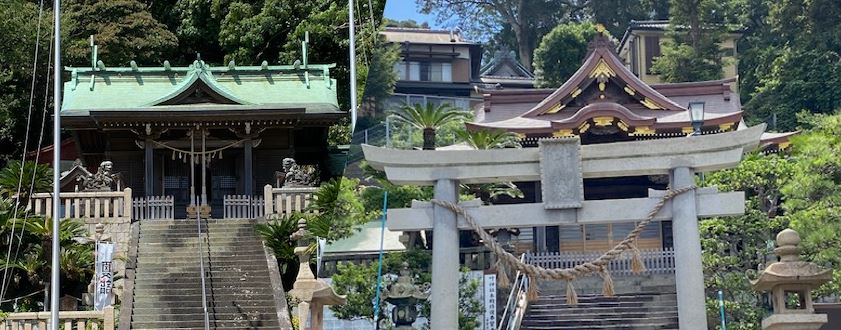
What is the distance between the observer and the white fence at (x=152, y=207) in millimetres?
25547

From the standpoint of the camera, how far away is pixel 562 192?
19.0 feet

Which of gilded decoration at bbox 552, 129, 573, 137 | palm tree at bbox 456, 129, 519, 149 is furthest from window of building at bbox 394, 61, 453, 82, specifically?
gilded decoration at bbox 552, 129, 573, 137

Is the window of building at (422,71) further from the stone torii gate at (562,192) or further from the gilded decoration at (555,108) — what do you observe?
the gilded decoration at (555,108)

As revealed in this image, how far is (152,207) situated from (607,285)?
21.0 metres

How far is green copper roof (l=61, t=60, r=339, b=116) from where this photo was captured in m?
27.4

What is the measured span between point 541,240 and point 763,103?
1099 mm

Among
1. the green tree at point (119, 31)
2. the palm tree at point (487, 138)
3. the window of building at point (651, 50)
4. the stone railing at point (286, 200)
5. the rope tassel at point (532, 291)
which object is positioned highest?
the green tree at point (119, 31)

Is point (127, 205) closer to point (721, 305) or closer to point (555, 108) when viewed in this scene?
point (555, 108)

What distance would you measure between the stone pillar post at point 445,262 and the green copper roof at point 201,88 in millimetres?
21266

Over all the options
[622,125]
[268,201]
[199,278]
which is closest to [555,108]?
[622,125]

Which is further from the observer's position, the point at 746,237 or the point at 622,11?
the point at 622,11

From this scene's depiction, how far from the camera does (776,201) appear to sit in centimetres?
540

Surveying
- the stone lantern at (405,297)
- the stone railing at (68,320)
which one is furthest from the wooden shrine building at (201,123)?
the stone lantern at (405,297)

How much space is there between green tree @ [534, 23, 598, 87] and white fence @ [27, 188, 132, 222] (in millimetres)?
19987
